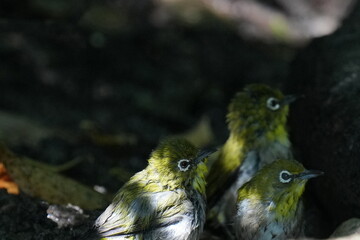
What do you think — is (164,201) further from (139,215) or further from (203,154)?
(203,154)

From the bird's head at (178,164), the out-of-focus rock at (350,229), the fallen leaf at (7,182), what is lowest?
the fallen leaf at (7,182)

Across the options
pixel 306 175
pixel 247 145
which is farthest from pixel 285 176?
pixel 247 145

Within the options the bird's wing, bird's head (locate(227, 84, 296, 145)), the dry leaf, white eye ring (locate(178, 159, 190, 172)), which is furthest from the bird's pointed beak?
the dry leaf

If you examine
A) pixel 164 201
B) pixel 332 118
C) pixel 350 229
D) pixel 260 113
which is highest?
pixel 332 118

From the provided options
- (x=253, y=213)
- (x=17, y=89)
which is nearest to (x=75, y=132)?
(x=17, y=89)

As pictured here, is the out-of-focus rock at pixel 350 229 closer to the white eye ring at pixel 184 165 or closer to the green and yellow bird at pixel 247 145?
the white eye ring at pixel 184 165

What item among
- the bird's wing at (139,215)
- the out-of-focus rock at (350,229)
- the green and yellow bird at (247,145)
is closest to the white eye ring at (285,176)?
the out-of-focus rock at (350,229)
